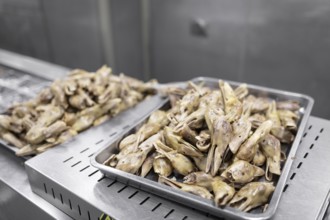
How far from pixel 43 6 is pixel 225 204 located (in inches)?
109

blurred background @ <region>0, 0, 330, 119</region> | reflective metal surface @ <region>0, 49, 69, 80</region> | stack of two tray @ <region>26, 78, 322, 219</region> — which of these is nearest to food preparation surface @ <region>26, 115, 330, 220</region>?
stack of two tray @ <region>26, 78, 322, 219</region>

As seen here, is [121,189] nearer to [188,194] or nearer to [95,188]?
[95,188]

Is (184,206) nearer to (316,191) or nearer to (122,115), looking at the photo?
(316,191)

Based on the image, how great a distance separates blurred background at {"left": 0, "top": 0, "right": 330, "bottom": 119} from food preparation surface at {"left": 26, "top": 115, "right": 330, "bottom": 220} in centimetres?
123

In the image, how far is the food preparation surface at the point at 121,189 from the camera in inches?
27.8

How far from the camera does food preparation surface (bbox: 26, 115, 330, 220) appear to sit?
0.71 m

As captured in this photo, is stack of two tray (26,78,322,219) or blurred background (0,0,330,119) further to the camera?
blurred background (0,0,330,119)

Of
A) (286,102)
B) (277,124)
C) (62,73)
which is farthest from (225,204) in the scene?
(62,73)

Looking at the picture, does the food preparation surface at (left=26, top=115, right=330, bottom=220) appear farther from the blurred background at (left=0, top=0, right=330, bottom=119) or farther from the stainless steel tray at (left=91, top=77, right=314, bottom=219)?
the blurred background at (left=0, top=0, right=330, bottom=119)

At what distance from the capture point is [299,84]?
2.12m

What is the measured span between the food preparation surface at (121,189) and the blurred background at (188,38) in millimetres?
1226

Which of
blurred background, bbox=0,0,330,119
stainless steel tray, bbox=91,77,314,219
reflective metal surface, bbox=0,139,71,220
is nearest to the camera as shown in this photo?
stainless steel tray, bbox=91,77,314,219

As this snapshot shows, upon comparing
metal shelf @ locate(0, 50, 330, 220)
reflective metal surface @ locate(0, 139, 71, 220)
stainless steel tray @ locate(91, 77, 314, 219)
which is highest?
stainless steel tray @ locate(91, 77, 314, 219)

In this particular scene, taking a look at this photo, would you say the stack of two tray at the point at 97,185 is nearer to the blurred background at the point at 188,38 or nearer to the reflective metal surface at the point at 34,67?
the reflective metal surface at the point at 34,67
